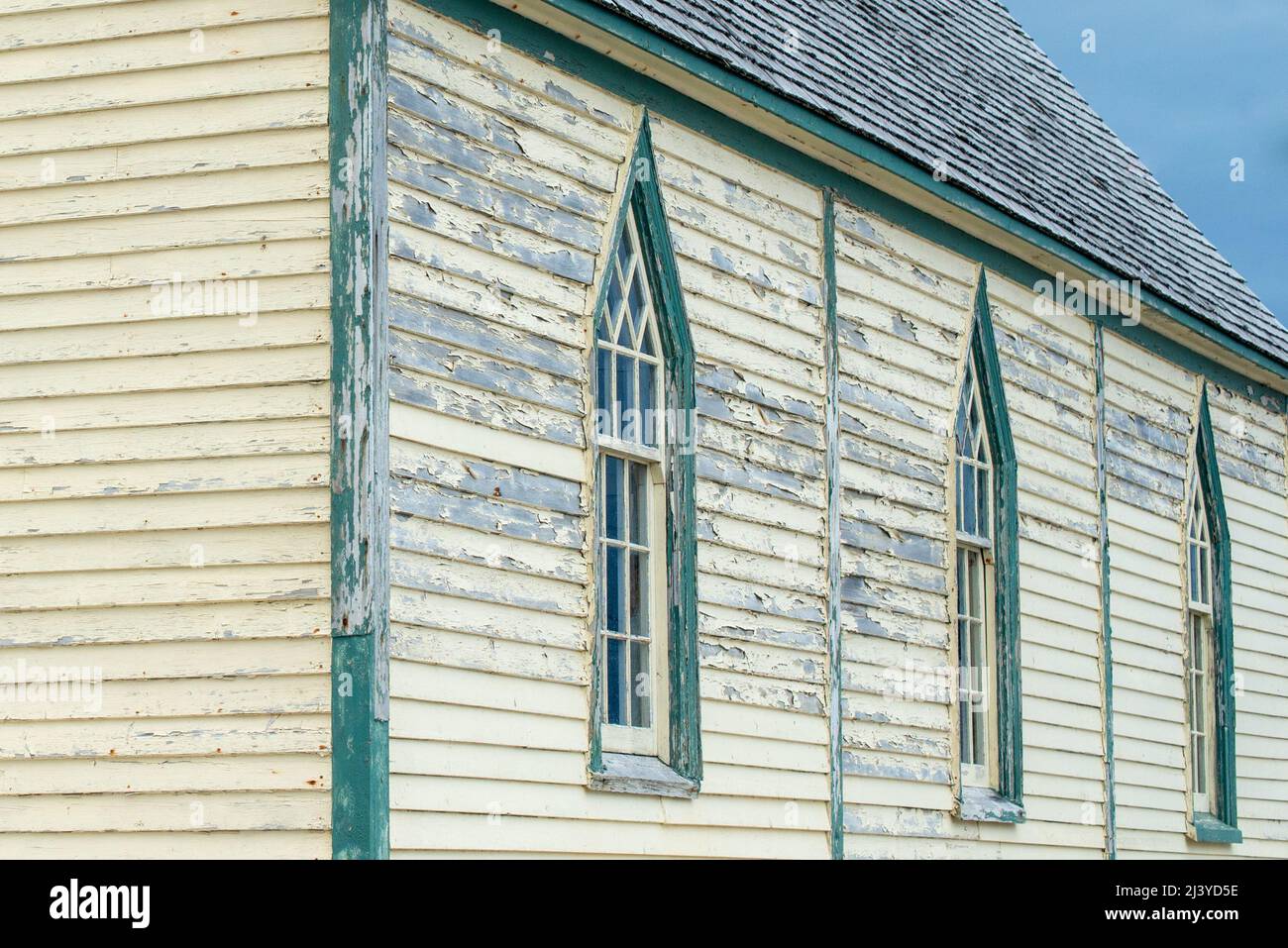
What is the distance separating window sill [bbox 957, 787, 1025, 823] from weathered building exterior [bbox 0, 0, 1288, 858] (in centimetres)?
4

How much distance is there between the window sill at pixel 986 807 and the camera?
13.5m

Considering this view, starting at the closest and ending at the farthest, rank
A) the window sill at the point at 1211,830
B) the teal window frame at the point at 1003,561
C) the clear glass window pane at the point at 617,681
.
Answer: the clear glass window pane at the point at 617,681
the teal window frame at the point at 1003,561
the window sill at the point at 1211,830

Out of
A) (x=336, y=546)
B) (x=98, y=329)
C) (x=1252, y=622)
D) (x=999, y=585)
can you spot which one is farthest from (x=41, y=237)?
(x=1252, y=622)

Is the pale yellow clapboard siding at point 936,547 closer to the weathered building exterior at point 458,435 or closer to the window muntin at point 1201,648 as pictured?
the weathered building exterior at point 458,435

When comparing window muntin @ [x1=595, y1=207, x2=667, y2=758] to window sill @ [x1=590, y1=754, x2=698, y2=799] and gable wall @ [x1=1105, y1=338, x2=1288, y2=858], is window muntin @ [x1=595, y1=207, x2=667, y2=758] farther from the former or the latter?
gable wall @ [x1=1105, y1=338, x2=1288, y2=858]

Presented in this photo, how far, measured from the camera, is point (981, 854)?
Result: 13664 mm

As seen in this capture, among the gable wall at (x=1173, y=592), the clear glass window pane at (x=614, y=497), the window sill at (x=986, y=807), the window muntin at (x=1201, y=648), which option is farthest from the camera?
the window muntin at (x=1201, y=648)

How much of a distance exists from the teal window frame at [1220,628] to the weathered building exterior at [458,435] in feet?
14.6

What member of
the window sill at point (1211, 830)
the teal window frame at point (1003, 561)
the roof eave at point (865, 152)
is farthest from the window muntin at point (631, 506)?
the window sill at point (1211, 830)

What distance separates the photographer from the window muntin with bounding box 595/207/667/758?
35.2 ft

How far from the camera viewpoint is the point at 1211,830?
674 inches

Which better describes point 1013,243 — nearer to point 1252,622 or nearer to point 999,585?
point 999,585

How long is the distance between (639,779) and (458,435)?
2.17 m

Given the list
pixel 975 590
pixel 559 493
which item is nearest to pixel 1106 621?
pixel 975 590
